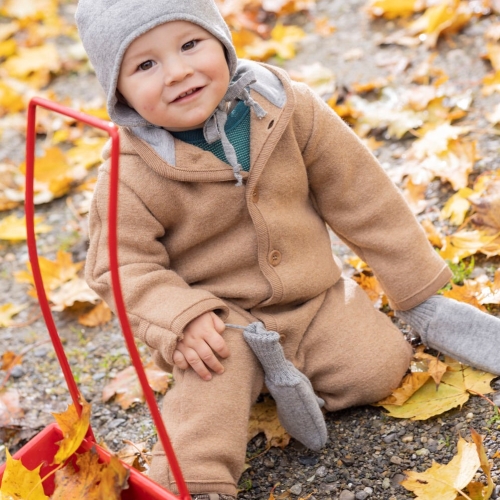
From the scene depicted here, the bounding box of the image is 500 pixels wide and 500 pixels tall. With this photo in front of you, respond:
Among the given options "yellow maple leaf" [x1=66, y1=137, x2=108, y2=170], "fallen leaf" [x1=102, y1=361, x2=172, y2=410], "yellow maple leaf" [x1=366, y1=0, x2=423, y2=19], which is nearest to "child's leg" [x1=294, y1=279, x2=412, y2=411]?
"fallen leaf" [x1=102, y1=361, x2=172, y2=410]

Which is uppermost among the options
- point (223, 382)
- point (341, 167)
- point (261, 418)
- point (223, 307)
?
point (341, 167)

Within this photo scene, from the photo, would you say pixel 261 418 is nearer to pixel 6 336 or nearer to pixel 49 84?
pixel 6 336

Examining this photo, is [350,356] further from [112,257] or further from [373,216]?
[112,257]

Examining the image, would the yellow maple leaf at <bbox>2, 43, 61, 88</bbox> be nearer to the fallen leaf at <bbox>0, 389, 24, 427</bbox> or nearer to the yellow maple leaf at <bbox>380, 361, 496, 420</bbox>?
the fallen leaf at <bbox>0, 389, 24, 427</bbox>

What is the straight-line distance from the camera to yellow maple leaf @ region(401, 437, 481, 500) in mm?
1467

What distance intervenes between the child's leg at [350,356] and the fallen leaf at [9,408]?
0.78m

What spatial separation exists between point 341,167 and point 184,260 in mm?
418

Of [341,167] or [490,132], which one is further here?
[490,132]

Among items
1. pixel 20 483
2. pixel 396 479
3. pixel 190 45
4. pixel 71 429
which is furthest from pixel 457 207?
pixel 20 483

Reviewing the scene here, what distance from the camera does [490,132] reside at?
2523 millimetres

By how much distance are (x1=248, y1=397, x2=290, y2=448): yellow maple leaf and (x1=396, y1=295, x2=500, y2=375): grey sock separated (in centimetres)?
40

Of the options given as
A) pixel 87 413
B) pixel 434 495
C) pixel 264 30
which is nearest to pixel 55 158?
pixel 264 30

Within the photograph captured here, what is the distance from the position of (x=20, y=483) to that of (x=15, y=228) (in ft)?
4.91

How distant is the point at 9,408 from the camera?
2035mm
